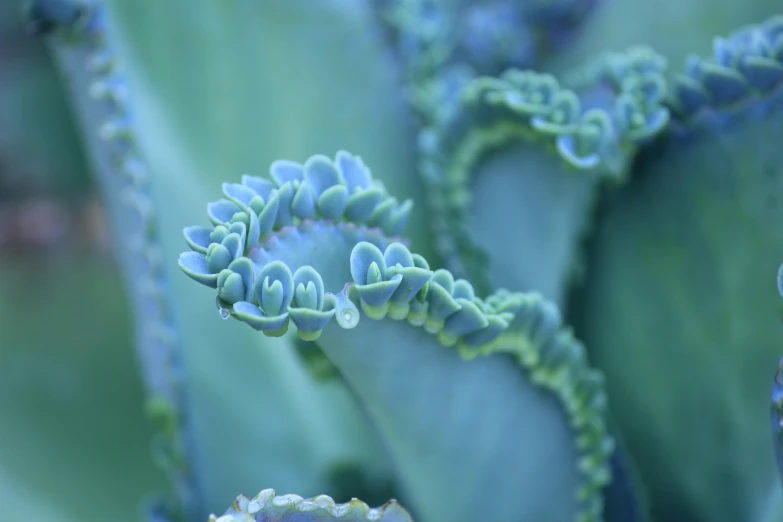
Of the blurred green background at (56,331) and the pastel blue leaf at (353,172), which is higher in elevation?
the blurred green background at (56,331)

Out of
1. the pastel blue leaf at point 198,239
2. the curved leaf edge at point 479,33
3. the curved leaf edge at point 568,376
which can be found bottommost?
the curved leaf edge at point 568,376

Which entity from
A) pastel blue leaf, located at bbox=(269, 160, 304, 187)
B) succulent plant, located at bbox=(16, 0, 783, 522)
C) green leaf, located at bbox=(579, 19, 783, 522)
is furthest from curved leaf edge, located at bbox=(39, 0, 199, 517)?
green leaf, located at bbox=(579, 19, 783, 522)

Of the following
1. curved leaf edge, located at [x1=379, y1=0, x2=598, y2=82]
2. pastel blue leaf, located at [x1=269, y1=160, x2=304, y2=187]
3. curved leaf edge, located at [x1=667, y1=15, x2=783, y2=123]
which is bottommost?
pastel blue leaf, located at [x1=269, y1=160, x2=304, y2=187]

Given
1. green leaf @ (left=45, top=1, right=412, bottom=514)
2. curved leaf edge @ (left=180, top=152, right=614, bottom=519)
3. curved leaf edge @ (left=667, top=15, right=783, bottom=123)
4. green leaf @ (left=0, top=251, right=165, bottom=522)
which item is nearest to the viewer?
curved leaf edge @ (left=180, top=152, right=614, bottom=519)

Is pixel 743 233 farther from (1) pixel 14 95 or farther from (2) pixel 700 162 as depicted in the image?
(1) pixel 14 95

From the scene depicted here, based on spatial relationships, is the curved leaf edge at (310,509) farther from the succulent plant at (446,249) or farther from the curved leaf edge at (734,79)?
the curved leaf edge at (734,79)

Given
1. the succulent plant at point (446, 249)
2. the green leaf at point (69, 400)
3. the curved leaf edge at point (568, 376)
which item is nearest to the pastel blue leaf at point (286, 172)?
the succulent plant at point (446, 249)

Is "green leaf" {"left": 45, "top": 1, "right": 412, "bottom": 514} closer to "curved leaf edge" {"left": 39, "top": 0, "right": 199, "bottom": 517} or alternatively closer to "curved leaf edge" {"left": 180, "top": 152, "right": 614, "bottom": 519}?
"curved leaf edge" {"left": 39, "top": 0, "right": 199, "bottom": 517}

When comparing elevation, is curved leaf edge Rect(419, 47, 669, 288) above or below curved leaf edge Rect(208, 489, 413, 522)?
above

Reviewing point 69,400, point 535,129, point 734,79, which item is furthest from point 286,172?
point 69,400
